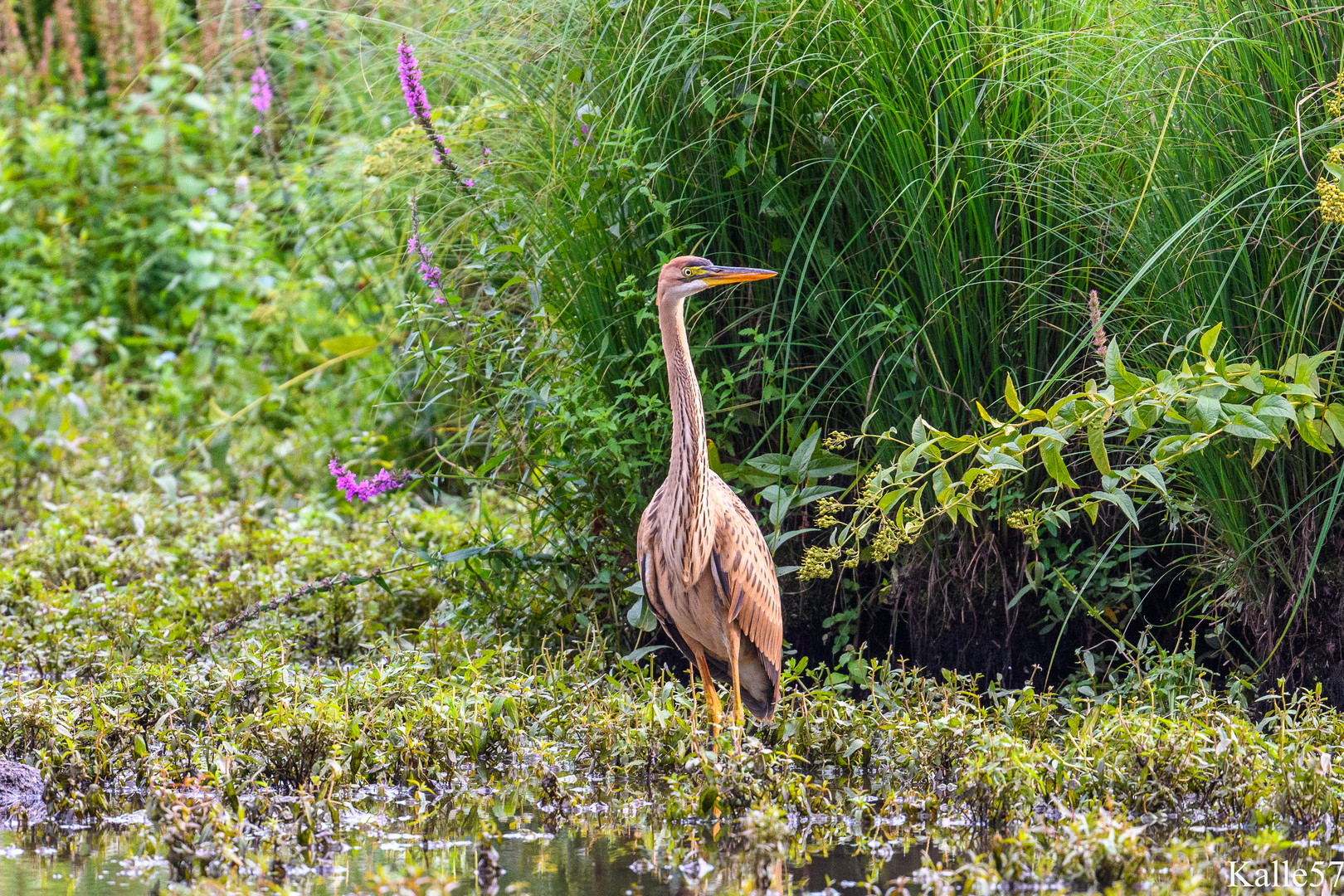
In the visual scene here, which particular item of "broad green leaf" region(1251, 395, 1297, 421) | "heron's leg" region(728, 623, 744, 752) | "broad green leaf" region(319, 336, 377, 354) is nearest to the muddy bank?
"heron's leg" region(728, 623, 744, 752)

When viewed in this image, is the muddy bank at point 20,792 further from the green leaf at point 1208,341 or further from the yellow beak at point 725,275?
the green leaf at point 1208,341

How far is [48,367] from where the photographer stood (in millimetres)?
8492

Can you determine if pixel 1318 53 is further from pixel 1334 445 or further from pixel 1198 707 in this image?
pixel 1198 707

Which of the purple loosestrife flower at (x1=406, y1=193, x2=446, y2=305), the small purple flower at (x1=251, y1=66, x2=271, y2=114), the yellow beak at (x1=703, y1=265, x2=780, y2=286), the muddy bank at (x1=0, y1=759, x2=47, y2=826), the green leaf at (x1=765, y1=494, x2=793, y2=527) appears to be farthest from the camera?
the small purple flower at (x1=251, y1=66, x2=271, y2=114)

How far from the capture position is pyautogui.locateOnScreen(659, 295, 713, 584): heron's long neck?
12.8 ft

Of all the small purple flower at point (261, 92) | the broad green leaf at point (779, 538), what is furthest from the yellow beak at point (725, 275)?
the small purple flower at point (261, 92)

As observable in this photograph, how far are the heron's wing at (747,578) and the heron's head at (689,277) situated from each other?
0.53m

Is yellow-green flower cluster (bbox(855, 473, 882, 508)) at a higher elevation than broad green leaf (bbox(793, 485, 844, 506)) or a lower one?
higher

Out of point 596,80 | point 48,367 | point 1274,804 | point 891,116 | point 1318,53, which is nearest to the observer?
point 1274,804

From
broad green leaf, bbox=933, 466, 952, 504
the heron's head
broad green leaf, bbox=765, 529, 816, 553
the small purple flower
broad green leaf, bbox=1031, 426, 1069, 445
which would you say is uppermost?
the small purple flower

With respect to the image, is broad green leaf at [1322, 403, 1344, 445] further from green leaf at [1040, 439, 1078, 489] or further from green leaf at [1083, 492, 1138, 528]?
green leaf at [1040, 439, 1078, 489]

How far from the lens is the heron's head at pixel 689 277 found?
12.8 feet

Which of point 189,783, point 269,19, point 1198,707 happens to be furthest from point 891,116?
point 269,19

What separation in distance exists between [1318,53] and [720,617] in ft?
6.66
